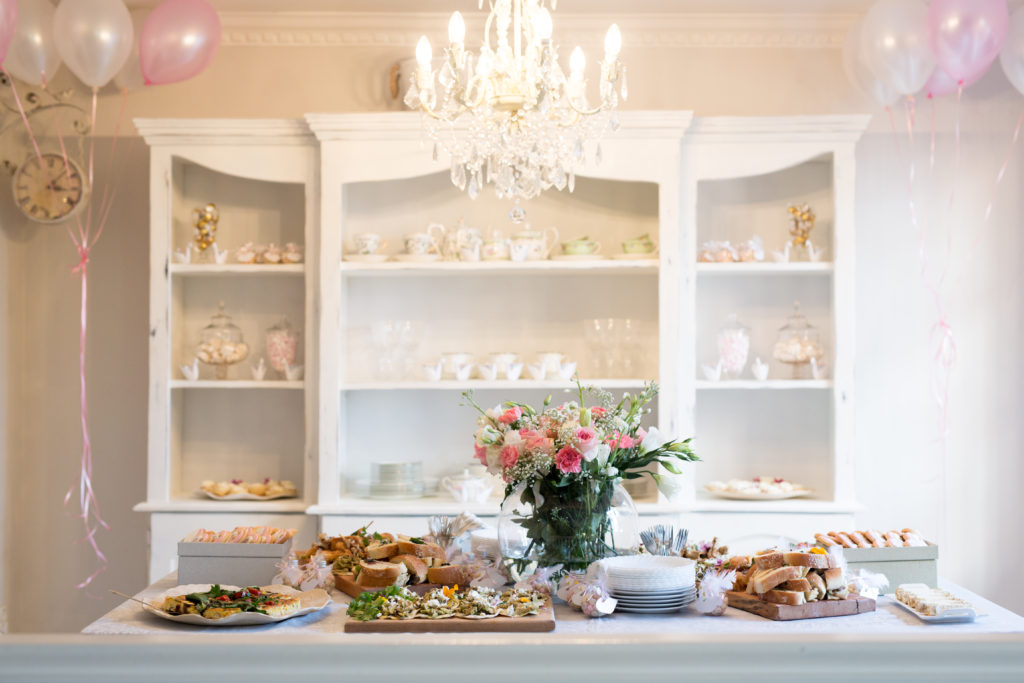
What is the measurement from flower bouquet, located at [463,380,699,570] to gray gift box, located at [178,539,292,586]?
1.81 ft

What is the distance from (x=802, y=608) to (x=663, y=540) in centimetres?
35

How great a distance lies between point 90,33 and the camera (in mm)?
2658

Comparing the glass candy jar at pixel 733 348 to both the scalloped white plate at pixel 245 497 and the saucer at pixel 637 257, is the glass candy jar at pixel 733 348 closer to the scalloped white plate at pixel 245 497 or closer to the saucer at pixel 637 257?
the saucer at pixel 637 257

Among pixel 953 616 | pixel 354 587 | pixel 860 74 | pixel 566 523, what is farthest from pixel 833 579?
pixel 860 74

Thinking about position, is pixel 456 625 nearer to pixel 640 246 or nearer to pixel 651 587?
pixel 651 587

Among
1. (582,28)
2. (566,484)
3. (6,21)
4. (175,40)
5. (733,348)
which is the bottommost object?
(566,484)

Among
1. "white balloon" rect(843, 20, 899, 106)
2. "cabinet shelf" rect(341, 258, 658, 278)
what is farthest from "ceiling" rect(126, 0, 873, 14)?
"cabinet shelf" rect(341, 258, 658, 278)

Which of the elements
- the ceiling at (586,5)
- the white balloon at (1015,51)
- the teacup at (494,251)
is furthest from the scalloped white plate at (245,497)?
the white balloon at (1015,51)

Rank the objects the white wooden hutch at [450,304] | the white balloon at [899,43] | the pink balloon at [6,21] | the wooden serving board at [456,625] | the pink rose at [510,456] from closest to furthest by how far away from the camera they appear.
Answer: the wooden serving board at [456,625], the pink rose at [510,456], the pink balloon at [6,21], the white balloon at [899,43], the white wooden hutch at [450,304]

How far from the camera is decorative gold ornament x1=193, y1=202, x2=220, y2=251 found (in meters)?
3.31

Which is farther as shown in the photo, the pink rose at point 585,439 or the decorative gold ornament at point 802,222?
the decorative gold ornament at point 802,222

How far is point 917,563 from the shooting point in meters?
1.98

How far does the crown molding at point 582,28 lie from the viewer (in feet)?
11.3

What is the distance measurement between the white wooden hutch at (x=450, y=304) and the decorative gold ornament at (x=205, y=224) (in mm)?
91
